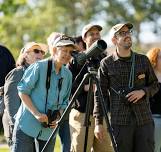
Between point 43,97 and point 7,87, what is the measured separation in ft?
3.66

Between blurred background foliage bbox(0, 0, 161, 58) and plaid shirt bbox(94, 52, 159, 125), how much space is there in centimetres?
3291

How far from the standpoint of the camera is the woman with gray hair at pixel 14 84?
7.22 m

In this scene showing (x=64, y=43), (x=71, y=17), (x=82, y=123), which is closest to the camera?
(x=64, y=43)

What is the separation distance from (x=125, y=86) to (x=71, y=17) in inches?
1389

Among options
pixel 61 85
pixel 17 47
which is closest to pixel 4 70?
pixel 61 85

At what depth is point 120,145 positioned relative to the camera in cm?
681

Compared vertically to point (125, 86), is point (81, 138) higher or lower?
lower

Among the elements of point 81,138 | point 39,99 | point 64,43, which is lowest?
point 81,138

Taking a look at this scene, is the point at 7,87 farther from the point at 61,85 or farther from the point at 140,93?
the point at 140,93

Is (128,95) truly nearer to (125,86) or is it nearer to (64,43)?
(125,86)

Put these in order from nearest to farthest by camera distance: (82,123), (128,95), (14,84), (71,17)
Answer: (128,95), (14,84), (82,123), (71,17)

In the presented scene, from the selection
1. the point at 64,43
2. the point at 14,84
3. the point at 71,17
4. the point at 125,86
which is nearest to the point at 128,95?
the point at 125,86

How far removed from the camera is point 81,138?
25.7 ft

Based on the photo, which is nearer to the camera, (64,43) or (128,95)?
(64,43)
